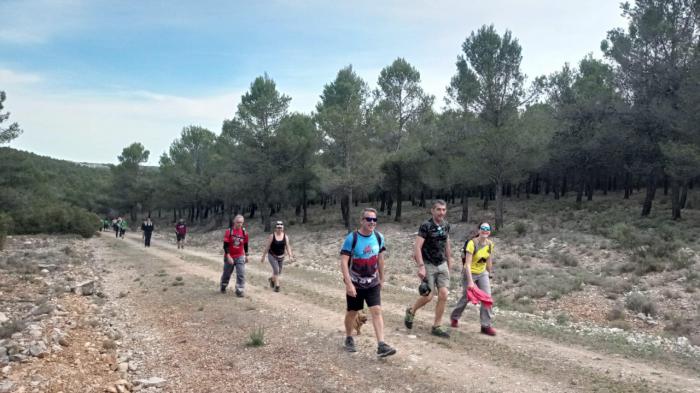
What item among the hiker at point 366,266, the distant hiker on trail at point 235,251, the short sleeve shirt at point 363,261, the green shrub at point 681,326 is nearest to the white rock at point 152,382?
the hiker at point 366,266

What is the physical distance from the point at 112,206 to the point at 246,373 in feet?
256

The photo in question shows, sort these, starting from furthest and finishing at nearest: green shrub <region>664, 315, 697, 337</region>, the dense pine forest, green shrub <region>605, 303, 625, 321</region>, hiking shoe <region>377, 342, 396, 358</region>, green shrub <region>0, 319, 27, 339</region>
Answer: the dense pine forest → green shrub <region>605, 303, 625, 321</region> → green shrub <region>664, 315, 697, 337</region> → green shrub <region>0, 319, 27, 339</region> → hiking shoe <region>377, 342, 396, 358</region>

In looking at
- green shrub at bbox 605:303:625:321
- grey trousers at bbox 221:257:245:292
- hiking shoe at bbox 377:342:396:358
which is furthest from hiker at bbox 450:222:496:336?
grey trousers at bbox 221:257:245:292

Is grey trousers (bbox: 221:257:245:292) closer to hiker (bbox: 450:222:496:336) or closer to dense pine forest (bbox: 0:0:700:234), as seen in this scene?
hiker (bbox: 450:222:496:336)

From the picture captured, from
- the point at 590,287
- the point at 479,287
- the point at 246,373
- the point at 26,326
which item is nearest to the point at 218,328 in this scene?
the point at 246,373

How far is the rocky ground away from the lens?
235 inches

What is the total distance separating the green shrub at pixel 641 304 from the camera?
1170 centimetres

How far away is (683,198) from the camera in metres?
30.1

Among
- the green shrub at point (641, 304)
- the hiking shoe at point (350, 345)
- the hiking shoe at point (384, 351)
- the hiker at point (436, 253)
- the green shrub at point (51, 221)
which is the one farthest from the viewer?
the green shrub at point (51, 221)

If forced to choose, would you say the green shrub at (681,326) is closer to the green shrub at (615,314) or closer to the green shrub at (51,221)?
the green shrub at (615,314)

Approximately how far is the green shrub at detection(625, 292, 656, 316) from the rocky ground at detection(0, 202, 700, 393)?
74 centimetres

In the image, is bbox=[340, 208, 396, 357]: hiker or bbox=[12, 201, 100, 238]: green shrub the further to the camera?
bbox=[12, 201, 100, 238]: green shrub

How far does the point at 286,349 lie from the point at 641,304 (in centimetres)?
981

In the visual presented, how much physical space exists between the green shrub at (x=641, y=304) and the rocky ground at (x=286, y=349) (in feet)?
2.42
